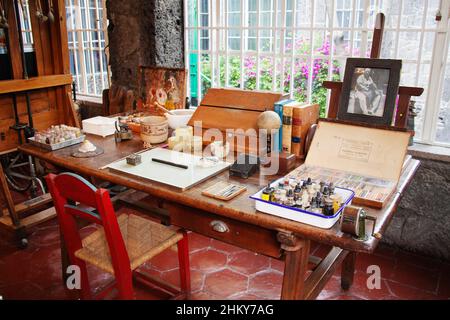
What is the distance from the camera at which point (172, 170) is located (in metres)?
2.23

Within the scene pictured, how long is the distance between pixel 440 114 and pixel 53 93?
12.9 feet

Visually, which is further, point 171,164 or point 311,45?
point 311,45

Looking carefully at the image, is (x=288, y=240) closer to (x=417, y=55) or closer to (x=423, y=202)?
(x=423, y=202)

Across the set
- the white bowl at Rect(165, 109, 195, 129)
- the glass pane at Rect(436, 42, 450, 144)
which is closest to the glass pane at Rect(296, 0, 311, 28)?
the glass pane at Rect(436, 42, 450, 144)

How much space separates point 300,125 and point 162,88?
134 cm

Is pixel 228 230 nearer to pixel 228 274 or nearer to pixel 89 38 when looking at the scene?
pixel 228 274

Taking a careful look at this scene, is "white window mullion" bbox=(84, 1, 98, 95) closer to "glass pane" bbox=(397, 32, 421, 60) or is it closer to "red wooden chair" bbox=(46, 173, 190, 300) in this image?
"red wooden chair" bbox=(46, 173, 190, 300)

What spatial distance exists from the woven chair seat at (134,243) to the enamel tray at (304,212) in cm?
76

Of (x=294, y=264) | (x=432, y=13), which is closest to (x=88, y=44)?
(x=432, y=13)

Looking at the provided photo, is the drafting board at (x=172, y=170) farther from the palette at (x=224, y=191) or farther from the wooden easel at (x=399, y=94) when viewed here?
the wooden easel at (x=399, y=94)

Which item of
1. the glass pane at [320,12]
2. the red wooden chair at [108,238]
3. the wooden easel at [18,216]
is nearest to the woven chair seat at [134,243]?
the red wooden chair at [108,238]
